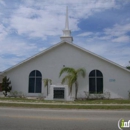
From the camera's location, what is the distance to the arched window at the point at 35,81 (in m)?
24.1

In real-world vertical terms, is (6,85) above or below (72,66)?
below

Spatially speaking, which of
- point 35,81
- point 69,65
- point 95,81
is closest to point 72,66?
point 69,65

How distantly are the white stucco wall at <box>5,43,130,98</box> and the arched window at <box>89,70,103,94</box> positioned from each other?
356mm

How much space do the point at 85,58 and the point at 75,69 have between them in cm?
168

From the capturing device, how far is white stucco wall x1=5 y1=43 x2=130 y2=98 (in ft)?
74.6

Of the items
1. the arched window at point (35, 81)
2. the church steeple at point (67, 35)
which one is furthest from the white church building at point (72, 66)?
the church steeple at point (67, 35)

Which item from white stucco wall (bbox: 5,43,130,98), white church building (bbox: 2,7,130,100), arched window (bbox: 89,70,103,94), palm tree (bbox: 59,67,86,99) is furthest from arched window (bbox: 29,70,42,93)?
arched window (bbox: 89,70,103,94)

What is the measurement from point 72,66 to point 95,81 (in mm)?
3070

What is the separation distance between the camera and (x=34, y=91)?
2416cm

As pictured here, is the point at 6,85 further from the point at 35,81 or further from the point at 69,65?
the point at 69,65

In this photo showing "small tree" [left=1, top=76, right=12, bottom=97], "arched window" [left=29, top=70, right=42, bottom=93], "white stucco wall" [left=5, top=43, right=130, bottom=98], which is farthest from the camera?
"arched window" [left=29, top=70, right=42, bottom=93]

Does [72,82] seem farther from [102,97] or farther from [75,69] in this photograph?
[102,97]

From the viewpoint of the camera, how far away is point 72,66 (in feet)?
77.7

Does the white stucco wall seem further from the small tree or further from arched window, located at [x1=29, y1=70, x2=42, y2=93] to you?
the small tree
